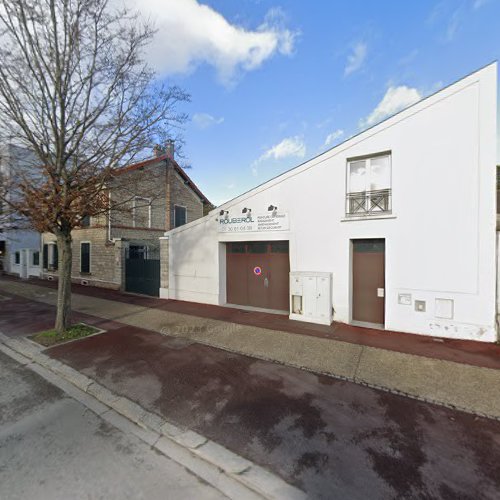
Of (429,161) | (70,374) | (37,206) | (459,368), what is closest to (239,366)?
(70,374)

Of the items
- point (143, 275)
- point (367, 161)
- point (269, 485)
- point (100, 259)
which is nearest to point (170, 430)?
point (269, 485)

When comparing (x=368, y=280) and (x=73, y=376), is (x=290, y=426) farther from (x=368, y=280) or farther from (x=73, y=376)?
(x=368, y=280)

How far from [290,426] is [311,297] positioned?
4.50m

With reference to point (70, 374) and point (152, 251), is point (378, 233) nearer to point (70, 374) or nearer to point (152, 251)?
point (70, 374)

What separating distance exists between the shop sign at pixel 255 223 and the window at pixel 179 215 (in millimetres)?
8524

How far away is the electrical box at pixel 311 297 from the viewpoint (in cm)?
721

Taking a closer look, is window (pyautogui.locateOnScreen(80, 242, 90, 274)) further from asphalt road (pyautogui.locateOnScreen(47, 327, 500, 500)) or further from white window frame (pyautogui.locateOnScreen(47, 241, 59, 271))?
asphalt road (pyautogui.locateOnScreen(47, 327, 500, 500))

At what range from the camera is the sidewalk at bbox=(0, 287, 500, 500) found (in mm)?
2441

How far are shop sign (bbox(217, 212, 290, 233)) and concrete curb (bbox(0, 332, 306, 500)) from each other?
6.13 meters

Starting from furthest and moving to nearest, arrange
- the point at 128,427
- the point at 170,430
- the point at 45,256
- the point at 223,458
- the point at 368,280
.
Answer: the point at 45,256
the point at 368,280
the point at 128,427
the point at 170,430
the point at 223,458

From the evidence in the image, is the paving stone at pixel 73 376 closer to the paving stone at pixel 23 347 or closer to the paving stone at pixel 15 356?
the paving stone at pixel 15 356

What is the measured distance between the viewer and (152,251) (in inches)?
606

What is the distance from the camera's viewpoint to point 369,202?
7121 mm

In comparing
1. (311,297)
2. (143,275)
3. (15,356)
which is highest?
(143,275)
